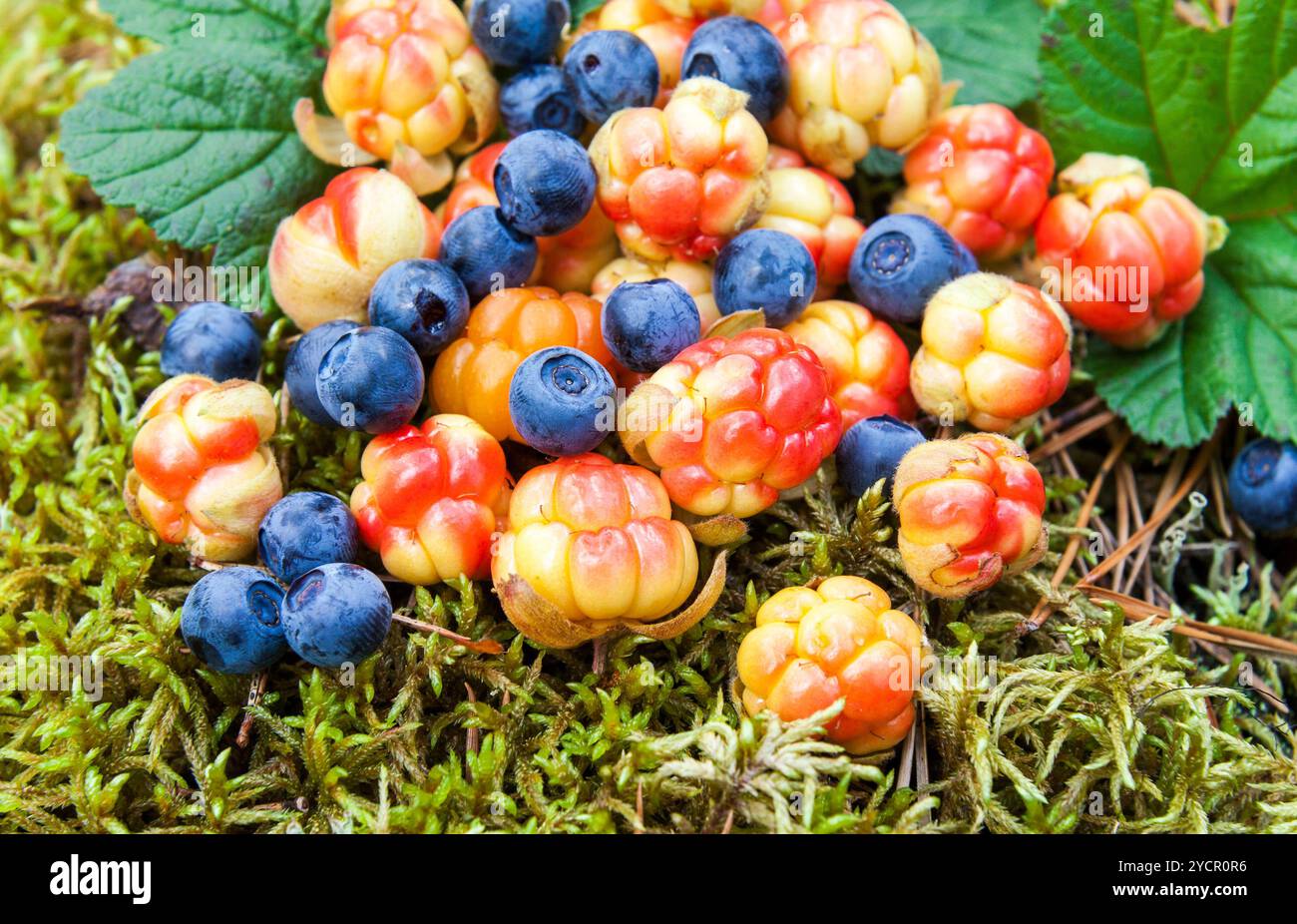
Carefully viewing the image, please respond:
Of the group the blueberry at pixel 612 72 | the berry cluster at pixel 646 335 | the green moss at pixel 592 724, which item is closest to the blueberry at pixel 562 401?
the berry cluster at pixel 646 335

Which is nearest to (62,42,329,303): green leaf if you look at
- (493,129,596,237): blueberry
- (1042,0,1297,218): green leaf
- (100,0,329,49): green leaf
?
(100,0,329,49): green leaf

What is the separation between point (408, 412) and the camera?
191cm

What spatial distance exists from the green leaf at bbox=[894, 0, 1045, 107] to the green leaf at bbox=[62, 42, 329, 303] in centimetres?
159

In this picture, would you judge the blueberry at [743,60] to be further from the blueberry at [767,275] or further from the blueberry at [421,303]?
the blueberry at [421,303]

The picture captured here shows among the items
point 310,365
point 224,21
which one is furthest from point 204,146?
point 310,365

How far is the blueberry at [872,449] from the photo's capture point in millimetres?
1958

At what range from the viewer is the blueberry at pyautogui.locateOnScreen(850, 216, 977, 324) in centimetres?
210

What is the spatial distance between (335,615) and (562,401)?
0.53 metres

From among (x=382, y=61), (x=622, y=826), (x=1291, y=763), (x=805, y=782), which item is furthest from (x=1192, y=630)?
(x=382, y=61)

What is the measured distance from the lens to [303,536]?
6.00 ft

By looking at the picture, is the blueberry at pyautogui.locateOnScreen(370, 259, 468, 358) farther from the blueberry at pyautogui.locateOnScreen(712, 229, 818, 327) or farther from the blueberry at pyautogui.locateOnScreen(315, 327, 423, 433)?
the blueberry at pyautogui.locateOnScreen(712, 229, 818, 327)

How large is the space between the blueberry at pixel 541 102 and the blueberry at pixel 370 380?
2.12ft

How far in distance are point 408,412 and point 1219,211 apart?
2.08 m

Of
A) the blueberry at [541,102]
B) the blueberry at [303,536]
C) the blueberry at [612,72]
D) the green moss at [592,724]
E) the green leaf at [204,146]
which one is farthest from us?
the green leaf at [204,146]
